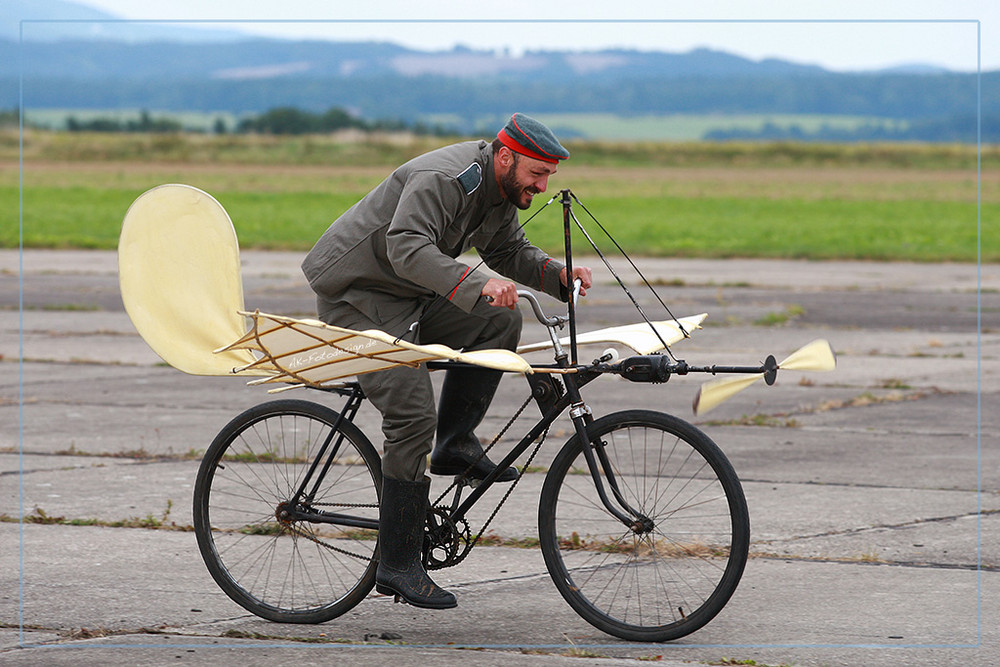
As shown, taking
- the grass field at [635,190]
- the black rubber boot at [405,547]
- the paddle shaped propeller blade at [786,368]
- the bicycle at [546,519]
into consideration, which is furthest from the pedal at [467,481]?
the grass field at [635,190]

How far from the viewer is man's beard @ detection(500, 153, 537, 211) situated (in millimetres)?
4704

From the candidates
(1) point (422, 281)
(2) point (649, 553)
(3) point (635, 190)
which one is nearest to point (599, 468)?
(2) point (649, 553)

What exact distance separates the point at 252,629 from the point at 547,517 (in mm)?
1147

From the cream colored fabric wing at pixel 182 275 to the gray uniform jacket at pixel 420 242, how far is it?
338mm

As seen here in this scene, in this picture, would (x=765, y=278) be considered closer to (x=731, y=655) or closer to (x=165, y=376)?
(x=165, y=376)

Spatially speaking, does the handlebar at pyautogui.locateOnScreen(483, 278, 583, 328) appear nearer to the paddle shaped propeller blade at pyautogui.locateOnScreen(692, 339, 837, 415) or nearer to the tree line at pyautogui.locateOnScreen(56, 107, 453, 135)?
the paddle shaped propeller blade at pyautogui.locateOnScreen(692, 339, 837, 415)

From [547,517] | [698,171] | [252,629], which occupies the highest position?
[698,171]

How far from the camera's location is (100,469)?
7.62 metres

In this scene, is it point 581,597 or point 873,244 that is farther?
point 873,244

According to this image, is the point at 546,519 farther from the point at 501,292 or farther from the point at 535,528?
the point at 535,528

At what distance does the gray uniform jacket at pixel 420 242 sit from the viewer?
4531 millimetres

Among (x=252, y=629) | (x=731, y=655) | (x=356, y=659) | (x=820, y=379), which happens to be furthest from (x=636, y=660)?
(x=820, y=379)

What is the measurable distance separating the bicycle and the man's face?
0.38 m

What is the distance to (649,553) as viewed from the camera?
500cm
